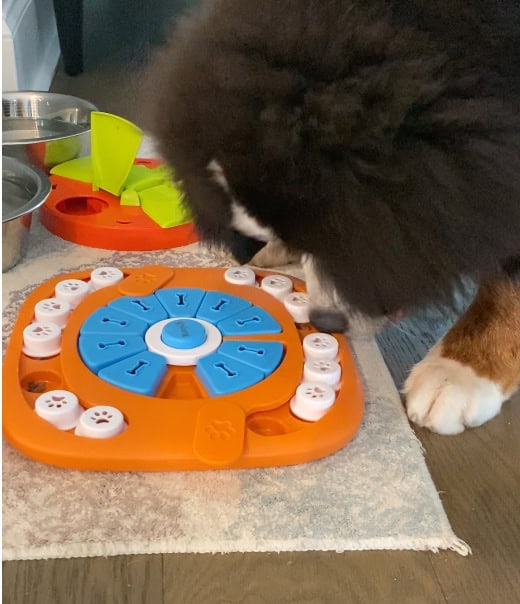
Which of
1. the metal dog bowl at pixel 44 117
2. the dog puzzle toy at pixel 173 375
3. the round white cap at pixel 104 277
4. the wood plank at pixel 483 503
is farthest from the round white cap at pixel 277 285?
the metal dog bowl at pixel 44 117

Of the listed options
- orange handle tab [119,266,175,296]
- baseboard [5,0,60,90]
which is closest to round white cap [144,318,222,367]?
orange handle tab [119,266,175,296]

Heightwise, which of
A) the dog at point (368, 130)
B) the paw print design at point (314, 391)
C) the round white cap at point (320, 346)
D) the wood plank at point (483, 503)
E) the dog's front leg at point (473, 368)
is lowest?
the wood plank at point (483, 503)

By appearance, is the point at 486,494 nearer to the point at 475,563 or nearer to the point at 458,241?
the point at 475,563

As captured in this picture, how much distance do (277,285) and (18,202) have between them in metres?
0.55

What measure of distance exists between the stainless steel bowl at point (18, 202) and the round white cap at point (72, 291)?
0.51ft

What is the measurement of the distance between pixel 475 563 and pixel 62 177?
3.71ft

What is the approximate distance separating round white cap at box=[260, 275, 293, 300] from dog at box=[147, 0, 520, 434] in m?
0.35

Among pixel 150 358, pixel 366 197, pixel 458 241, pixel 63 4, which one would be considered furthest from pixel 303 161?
pixel 63 4

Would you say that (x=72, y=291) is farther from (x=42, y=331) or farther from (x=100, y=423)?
(x=100, y=423)

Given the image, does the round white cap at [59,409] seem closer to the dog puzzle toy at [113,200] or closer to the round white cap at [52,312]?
the round white cap at [52,312]

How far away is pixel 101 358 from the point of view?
3.44 ft

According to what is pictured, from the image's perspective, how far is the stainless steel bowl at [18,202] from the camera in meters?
Result: 1.32

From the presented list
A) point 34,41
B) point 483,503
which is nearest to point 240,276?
point 483,503

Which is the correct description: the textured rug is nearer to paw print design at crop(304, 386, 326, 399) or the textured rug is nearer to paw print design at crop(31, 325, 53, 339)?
paw print design at crop(304, 386, 326, 399)
